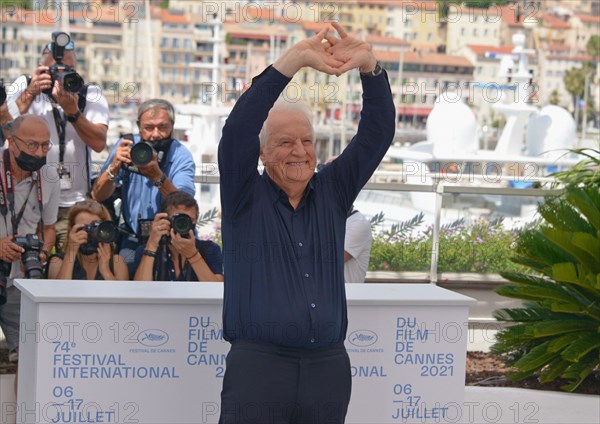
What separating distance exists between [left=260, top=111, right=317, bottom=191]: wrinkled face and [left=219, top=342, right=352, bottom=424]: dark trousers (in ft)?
1.97

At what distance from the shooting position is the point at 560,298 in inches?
283

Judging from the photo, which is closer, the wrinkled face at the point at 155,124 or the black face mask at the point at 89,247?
the black face mask at the point at 89,247

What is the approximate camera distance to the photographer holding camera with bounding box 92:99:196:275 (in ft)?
23.8

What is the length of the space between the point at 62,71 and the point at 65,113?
258 mm

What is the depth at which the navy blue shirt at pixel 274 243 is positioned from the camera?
13.3 ft

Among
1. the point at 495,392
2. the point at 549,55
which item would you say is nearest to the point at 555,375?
the point at 495,392

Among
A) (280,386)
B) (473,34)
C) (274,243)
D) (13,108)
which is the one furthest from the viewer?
(473,34)

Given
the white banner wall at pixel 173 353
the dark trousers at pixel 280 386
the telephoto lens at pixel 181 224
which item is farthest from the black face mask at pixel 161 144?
the dark trousers at pixel 280 386

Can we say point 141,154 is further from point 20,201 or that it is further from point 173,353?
point 173,353

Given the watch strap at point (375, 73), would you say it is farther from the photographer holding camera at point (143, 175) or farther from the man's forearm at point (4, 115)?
the man's forearm at point (4, 115)

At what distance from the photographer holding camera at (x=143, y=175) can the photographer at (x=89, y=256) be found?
525 mm

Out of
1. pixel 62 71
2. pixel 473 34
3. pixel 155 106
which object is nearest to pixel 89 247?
pixel 155 106

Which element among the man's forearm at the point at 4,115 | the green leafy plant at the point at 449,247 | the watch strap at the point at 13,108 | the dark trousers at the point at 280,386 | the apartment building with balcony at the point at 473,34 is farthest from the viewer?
the apartment building with balcony at the point at 473,34

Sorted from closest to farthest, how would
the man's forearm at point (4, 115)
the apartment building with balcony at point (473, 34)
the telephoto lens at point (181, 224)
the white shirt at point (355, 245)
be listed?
the telephoto lens at point (181, 224) < the white shirt at point (355, 245) < the man's forearm at point (4, 115) < the apartment building with balcony at point (473, 34)
